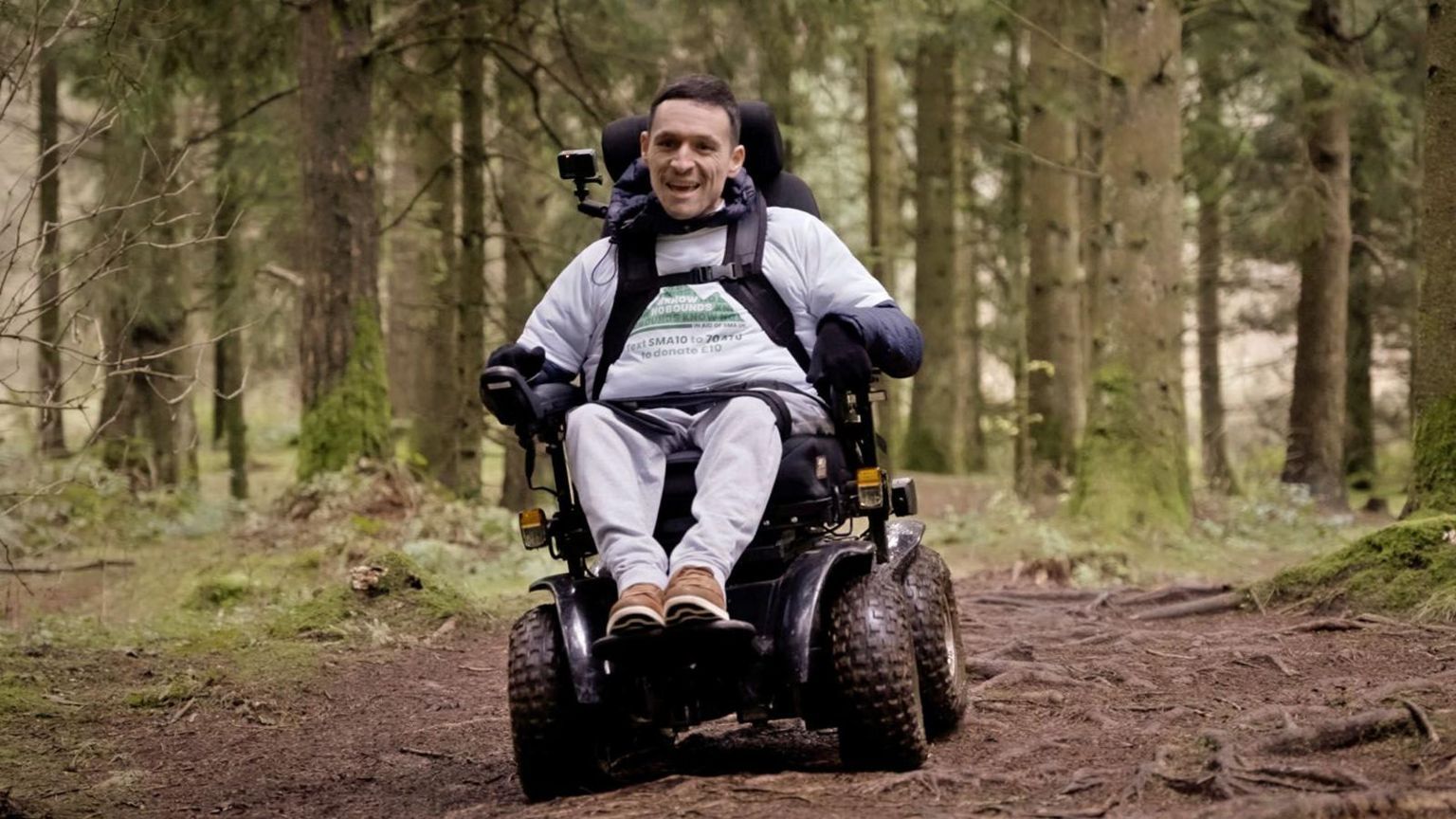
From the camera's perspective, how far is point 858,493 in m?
4.43

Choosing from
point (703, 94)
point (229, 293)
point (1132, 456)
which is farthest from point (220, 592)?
point (229, 293)

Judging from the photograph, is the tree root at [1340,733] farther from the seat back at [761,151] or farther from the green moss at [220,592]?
the green moss at [220,592]

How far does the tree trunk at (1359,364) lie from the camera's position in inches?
730

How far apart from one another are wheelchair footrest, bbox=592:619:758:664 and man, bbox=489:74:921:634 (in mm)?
109

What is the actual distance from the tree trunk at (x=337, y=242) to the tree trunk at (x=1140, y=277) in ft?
15.9

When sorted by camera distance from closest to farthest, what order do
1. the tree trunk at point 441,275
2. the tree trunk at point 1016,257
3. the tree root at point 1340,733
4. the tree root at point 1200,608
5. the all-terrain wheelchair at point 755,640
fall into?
the tree root at point 1340,733 → the all-terrain wheelchair at point 755,640 → the tree root at point 1200,608 → the tree trunk at point 441,275 → the tree trunk at point 1016,257

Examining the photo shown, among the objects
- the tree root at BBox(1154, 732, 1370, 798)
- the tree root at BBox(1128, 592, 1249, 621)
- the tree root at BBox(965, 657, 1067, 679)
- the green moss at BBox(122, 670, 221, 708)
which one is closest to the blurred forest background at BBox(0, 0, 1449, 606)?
the green moss at BBox(122, 670, 221, 708)

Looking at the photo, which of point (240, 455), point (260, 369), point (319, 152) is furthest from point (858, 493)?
point (260, 369)

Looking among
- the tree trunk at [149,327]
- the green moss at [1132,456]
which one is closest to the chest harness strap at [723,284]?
the green moss at [1132,456]

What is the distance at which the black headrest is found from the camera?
522 cm

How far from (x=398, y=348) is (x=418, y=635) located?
16.0 m

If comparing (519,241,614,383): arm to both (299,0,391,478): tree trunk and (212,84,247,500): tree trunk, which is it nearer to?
(299,0,391,478): tree trunk

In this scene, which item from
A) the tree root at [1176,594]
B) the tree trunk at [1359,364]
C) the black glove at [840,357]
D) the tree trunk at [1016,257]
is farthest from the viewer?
the tree trunk at [1359,364]

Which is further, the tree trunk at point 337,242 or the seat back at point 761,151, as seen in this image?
the tree trunk at point 337,242
